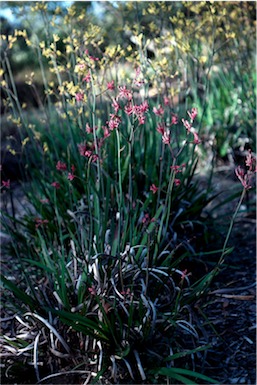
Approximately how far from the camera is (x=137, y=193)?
3270 mm

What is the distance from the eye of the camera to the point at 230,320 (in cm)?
287

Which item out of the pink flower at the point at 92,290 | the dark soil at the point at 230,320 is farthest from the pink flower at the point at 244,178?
the pink flower at the point at 92,290

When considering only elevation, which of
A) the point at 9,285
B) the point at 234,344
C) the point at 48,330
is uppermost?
the point at 9,285

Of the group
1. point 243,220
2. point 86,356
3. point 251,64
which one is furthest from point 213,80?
point 86,356

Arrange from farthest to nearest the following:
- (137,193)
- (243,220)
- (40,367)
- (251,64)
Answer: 1. (251,64)
2. (243,220)
3. (137,193)
4. (40,367)

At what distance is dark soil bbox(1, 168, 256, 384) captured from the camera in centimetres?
245

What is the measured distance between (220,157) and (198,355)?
3239mm

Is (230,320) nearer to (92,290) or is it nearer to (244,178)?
(92,290)

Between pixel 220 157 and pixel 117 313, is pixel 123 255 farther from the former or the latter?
pixel 220 157

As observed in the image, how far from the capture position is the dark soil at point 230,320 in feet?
8.02

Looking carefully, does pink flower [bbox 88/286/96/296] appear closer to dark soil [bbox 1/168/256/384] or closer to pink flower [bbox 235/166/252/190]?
dark soil [bbox 1/168/256/384]

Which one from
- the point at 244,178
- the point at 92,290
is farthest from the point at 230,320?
the point at 244,178

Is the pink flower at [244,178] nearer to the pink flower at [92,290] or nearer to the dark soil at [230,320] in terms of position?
the dark soil at [230,320]

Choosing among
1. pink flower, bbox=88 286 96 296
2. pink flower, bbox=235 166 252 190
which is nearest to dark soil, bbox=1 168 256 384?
pink flower, bbox=88 286 96 296
